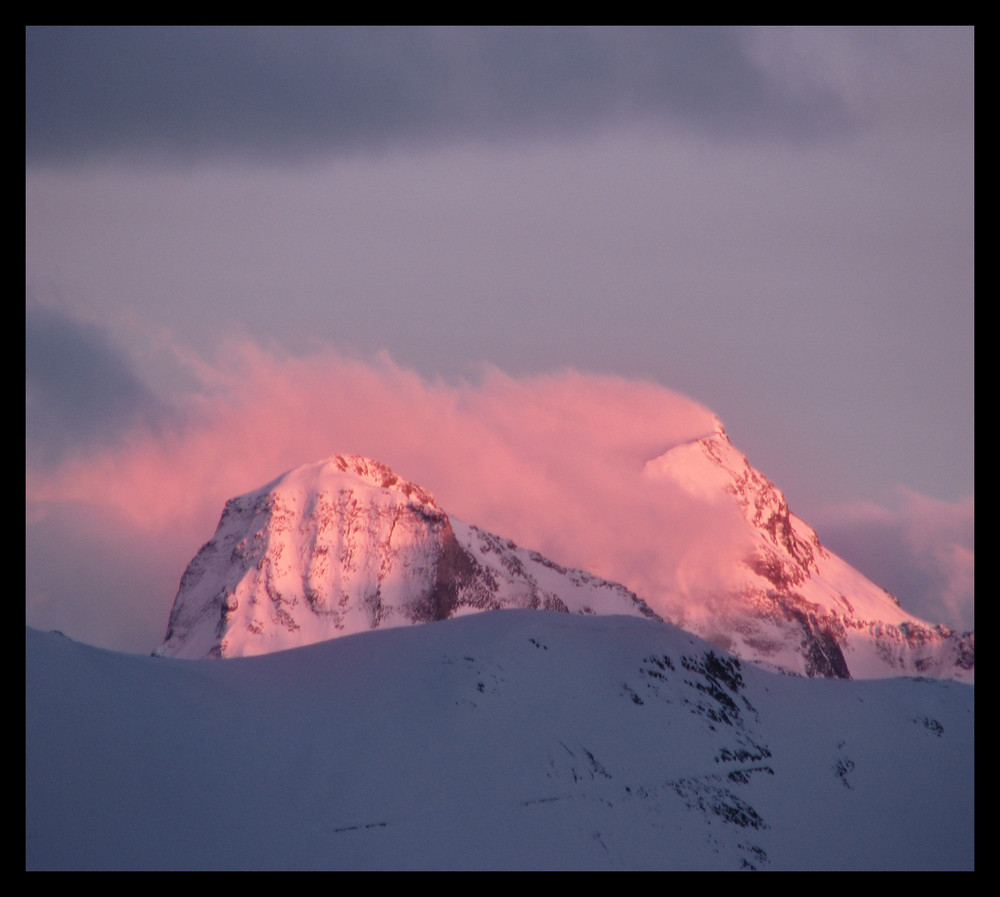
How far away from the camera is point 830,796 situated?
2491 inches

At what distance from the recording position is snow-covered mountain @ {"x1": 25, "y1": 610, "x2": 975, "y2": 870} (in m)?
47.8

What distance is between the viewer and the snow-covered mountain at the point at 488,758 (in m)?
47.8

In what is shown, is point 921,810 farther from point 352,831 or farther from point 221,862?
point 221,862

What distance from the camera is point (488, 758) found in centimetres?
5691

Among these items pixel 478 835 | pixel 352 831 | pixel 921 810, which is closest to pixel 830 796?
pixel 921 810

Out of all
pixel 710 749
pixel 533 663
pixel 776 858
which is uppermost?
pixel 533 663
